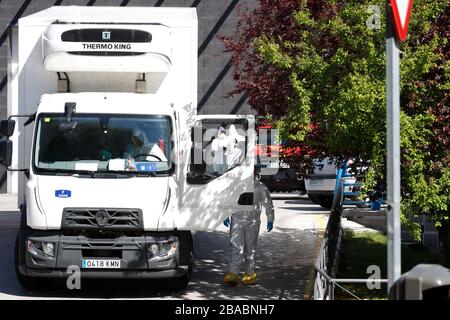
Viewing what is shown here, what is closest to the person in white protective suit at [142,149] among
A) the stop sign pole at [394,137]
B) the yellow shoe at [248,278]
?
the yellow shoe at [248,278]

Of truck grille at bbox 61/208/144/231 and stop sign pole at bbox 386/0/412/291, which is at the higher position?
stop sign pole at bbox 386/0/412/291

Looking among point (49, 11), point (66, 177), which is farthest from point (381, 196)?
point (49, 11)

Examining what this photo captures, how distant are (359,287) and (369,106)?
347 cm

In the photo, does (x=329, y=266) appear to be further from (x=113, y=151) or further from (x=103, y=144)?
(x=103, y=144)


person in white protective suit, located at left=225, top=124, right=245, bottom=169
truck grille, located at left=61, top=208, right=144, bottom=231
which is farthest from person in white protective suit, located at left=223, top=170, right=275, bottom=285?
truck grille, located at left=61, top=208, right=144, bottom=231

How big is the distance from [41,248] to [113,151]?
162cm

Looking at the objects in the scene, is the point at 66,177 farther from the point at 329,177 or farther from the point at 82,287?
the point at 329,177

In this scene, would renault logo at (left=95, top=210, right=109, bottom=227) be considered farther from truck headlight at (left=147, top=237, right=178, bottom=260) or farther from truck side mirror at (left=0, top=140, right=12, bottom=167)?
truck side mirror at (left=0, top=140, right=12, bottom=167)

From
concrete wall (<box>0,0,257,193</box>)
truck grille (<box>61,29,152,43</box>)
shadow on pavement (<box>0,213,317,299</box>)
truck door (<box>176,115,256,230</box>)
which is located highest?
concrete wall (<box>0,0,257,193</box>)

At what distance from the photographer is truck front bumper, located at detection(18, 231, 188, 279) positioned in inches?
438

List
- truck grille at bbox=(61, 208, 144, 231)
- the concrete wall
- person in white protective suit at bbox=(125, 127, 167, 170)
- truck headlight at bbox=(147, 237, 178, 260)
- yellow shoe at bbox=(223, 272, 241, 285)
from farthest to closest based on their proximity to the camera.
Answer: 1. the concrete wall
2. yellow shoe at bbox=(223, 272, 241, 285)
3. person in white protective suit at bbox=(125, 127, 167, 170)
4. truck headlight at bbox=(147, 237, 178, 260)
5. truck grille at bbox=(61, 208, 144, 231)

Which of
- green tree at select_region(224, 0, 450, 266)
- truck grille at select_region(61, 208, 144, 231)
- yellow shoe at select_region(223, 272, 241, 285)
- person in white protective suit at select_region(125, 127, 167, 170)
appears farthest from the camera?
yellow shoe at select_region(223, 272, 241, 285)

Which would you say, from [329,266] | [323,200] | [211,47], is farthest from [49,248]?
[211,47]

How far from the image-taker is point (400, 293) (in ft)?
17.0
